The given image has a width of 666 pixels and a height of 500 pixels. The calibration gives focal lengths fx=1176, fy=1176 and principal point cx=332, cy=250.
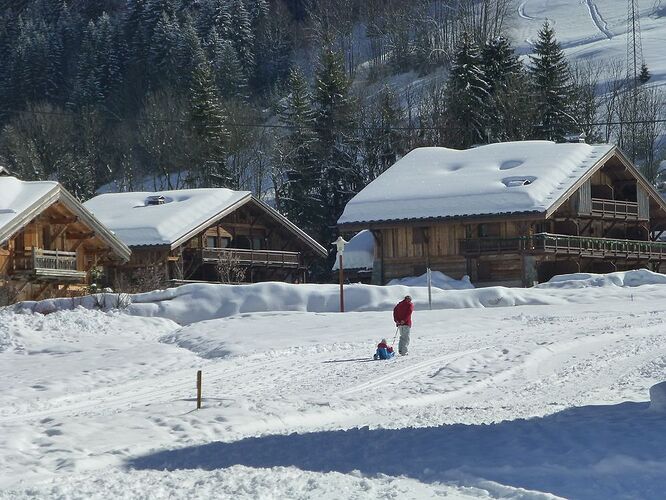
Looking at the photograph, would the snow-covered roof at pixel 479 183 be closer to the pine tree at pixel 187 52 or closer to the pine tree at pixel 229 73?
the pine tree at pixel 187 52

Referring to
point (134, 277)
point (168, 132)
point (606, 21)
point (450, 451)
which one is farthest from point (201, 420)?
point (606, 21)

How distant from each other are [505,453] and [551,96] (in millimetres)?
64614

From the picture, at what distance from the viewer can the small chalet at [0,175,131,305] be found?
1662 inches

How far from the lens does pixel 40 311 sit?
121 feet

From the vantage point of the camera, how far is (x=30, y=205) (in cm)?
4200

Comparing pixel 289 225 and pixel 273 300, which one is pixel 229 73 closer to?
pixel 289 225

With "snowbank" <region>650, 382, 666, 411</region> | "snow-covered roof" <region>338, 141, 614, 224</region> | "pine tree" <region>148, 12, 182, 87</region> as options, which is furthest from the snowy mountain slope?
"snowbank" <region>650, 382, 666, 411</region>

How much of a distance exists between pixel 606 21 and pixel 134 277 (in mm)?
92018

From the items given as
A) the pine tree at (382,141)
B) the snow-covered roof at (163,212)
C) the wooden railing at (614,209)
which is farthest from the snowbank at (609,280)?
the pine tree at (382,141)

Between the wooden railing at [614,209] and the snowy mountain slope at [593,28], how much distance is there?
43795 mm

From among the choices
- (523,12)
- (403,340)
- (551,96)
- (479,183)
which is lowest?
(403,340)

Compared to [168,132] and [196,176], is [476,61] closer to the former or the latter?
[196,176]

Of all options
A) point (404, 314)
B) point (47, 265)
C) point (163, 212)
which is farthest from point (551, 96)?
point (404, 314)

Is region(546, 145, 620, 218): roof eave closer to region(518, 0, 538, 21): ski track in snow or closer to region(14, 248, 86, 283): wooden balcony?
region(14, 248, 86, 283): wooden balcony
